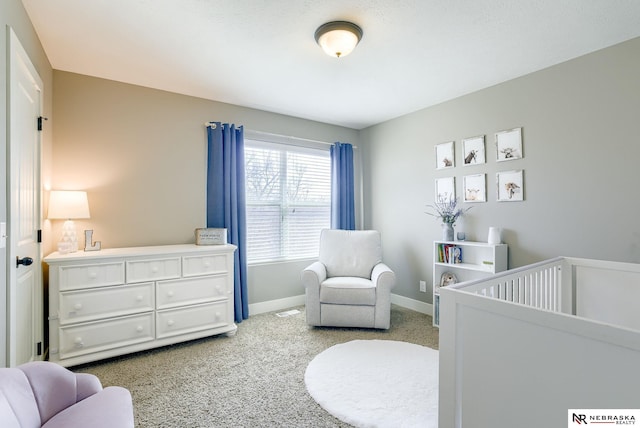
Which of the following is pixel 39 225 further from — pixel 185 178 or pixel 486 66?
pixel 486 66

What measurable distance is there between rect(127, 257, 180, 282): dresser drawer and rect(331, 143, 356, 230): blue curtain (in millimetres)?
2121

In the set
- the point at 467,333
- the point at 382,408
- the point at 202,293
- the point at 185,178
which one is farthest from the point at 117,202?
the point at 467,333

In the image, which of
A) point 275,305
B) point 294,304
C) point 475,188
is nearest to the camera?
point 475,188

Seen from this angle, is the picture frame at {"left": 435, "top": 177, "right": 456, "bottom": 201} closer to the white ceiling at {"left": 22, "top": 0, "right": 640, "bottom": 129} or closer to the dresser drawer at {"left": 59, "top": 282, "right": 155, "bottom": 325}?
the white ceiling at {"left": 22, "top": 0, "right": 640, "bottom": 129}

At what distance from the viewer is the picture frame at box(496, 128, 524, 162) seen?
9.15 ft

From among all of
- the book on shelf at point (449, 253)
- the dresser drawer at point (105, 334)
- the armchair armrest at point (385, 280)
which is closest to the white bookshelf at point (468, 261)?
the book on shelf at point (449, 253)

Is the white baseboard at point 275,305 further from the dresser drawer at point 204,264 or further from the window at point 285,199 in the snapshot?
the dresser drawer at point 204,264

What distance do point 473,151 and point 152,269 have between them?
10.5 ft

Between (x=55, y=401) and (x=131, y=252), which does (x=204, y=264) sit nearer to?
(x=131, y=252)

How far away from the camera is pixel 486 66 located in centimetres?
256

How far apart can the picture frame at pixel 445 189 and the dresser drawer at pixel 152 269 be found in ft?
9.05

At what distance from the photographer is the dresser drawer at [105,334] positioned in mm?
2256

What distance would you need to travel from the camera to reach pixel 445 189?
11.2ft

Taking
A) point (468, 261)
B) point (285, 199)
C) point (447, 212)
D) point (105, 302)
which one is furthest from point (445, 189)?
point (105, 302)
